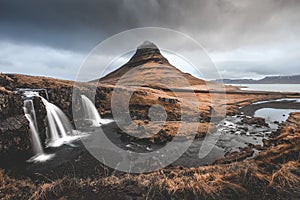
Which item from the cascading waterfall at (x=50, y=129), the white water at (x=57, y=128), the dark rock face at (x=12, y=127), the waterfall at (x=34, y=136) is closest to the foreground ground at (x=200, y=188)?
the dark rock face at (x=12, y=127)

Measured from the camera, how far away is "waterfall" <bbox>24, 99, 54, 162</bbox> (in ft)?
44.8

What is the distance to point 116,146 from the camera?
52.6 feet

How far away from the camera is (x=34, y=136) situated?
584 inches

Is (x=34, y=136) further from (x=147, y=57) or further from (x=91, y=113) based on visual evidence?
(x=147, y=57)

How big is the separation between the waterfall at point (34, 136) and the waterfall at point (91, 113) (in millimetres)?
9961

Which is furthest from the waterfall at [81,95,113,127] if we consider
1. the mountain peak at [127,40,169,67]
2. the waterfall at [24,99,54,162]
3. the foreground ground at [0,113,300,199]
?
the mountain peak at [127,40,169,67]

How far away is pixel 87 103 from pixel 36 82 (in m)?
8.12

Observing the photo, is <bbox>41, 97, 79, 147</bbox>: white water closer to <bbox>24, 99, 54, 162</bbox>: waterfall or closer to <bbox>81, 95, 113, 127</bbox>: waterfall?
<bbox>24, 99, 54, 162</bbox>: waterfall

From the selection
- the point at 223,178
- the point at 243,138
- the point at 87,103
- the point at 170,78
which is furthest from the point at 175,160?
the point at 170,78

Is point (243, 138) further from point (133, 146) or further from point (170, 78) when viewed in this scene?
point (170, 78)

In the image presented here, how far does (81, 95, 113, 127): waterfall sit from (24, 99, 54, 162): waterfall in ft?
32.7

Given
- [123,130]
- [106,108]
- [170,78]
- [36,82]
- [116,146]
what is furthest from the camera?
[170,78]

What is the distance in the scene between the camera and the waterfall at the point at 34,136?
13.7 meters

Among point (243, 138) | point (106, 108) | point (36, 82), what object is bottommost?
point (243, 138)
